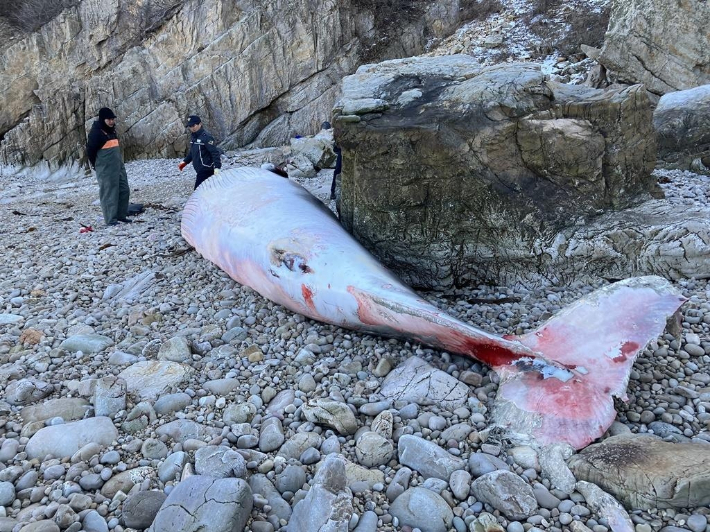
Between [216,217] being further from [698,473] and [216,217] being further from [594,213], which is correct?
[698,473]

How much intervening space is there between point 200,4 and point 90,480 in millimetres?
16489

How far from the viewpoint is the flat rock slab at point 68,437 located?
2.44 meters

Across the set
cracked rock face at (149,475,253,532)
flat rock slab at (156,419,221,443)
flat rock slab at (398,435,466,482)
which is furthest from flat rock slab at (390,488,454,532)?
flat rock slab at (156,419,221,443)

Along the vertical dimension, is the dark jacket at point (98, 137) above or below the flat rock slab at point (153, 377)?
above

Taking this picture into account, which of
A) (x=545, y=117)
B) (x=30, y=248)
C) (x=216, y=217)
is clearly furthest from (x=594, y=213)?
(x=30, y=248)

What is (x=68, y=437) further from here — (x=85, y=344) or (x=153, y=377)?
(x=85, y=344)

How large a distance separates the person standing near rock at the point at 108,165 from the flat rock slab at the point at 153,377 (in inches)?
173

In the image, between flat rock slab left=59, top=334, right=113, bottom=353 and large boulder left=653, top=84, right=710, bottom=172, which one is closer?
flat rock slab left=59, top=334, right=113, bottom=353

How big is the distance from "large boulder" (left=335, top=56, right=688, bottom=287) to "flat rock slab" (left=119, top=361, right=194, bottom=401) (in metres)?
2.06

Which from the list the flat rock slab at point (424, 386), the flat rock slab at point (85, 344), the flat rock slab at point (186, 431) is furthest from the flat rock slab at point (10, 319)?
the flat rock slab at point (424, 386)

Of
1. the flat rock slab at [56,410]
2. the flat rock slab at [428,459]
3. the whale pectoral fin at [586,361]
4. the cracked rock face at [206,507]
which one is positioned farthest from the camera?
the flat rock slab at [56,410]

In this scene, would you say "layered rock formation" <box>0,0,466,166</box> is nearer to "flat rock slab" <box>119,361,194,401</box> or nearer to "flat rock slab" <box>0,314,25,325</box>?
"flat rock slab" <box>0,314,25,325</box>

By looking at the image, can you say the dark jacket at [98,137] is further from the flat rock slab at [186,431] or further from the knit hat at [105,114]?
the flat rock slab at [186,431]

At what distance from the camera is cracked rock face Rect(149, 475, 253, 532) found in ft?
6.04
